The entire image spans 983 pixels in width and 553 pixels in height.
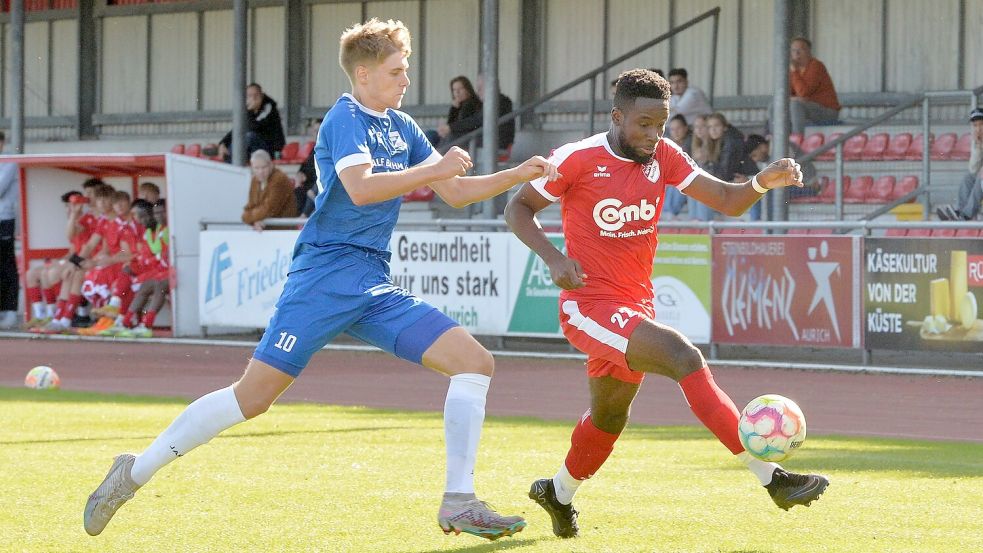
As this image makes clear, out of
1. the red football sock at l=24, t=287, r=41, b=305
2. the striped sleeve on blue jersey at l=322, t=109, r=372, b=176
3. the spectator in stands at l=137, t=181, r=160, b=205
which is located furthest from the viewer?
the red football sock at l=24, t=287, r=41, b=305

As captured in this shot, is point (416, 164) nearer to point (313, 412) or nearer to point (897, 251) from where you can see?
point (313, 412)

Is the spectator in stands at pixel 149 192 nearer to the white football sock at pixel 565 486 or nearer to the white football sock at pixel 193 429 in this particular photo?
the white football sock at pixel 193 429

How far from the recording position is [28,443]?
32.8 ft

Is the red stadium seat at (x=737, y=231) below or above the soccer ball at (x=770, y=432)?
above

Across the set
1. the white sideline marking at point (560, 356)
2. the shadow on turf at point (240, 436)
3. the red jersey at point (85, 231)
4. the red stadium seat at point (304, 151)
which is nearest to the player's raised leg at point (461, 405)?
the shadow on turf at point (240, 436)

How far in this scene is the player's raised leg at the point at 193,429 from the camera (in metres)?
6.19

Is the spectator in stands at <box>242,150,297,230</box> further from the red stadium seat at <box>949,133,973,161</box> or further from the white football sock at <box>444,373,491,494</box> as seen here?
the white football sock at <box>444,373,491,494</box>

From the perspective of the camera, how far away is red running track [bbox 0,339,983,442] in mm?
12172

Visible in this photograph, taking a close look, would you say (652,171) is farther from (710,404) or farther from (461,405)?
(461,405)

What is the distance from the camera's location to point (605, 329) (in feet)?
21.2

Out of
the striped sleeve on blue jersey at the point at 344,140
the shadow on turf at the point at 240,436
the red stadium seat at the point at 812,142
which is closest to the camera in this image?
the striped sleeve on blue jersey at the point at 344,140

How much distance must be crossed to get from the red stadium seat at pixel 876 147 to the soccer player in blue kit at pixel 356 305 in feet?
46.1

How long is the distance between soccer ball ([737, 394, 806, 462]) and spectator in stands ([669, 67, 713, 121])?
13641mm

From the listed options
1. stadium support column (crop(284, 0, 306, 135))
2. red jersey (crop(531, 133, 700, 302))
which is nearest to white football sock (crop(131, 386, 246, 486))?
red jersey (crop(531, 133, 700, 302))
